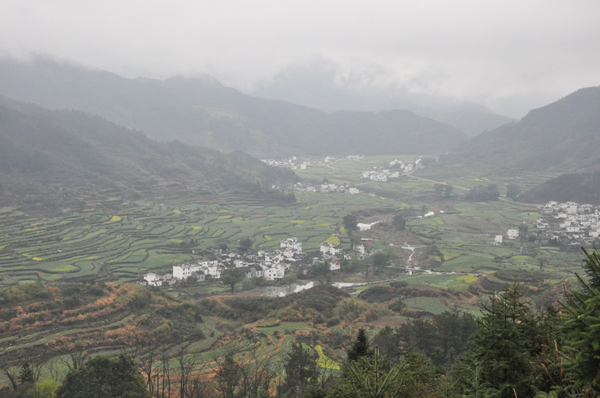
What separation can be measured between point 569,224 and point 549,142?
250 feet

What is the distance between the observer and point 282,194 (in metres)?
91.9

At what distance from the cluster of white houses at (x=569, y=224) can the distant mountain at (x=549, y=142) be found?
3308cm

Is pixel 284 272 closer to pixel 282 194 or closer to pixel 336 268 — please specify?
pixel 336 268

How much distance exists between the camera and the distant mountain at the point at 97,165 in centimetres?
8288

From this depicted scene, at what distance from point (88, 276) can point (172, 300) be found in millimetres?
13107

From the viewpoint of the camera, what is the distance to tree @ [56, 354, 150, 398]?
50.3 feet

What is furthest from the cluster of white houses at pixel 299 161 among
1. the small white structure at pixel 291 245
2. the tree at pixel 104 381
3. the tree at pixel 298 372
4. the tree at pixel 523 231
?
the tree at pixel 104 381

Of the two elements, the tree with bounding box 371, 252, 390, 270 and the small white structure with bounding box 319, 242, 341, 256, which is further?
the small white structure with bounding box 319, 242, 341, 256

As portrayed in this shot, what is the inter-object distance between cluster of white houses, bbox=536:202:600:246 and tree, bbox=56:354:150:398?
56332mm

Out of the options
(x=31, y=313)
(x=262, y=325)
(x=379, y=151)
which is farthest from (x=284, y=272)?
(x=379, y=151)

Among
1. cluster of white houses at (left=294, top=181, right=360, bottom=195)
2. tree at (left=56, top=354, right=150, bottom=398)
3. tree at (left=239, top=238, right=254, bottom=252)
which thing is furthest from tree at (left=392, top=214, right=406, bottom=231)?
tree at (left=56, top=354, right=150, bottom=398)

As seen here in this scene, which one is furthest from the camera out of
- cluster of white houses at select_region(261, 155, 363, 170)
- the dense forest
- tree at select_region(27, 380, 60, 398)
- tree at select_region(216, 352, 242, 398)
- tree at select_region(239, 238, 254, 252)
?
cluster of white houses at select_region(261, 155, 363, 170)

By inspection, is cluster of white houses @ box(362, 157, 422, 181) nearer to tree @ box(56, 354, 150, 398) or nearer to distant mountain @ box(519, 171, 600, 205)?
distant mountain @ box(519, 171, 600, 205)

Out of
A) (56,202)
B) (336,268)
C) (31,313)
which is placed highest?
(56,202)
